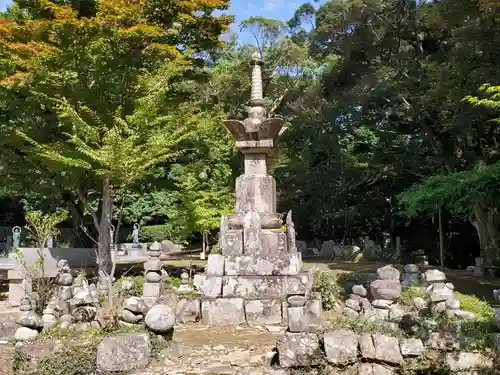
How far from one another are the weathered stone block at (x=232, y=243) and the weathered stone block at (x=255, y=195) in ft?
2.54

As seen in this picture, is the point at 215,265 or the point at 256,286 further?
the point at 215,265

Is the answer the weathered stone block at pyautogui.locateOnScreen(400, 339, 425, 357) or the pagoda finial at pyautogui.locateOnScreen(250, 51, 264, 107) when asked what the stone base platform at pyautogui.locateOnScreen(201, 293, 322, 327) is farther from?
the pagoda finial at pyautogui.locateOnScreen(250, 51, 264, 107)

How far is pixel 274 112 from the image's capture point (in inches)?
1175

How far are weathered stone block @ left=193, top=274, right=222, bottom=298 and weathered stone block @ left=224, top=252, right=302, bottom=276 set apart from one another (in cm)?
34

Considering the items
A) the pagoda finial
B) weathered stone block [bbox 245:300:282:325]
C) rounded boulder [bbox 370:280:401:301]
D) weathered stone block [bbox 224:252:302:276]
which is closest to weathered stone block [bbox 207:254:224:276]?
weathered stone block [bbox 224:252:302:276]

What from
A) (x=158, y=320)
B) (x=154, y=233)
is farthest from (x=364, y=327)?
(x=154, y=233)

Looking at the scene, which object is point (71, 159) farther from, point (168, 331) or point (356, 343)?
point (356, 343)

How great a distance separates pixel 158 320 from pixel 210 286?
3.14 m

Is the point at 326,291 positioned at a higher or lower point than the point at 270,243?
lower

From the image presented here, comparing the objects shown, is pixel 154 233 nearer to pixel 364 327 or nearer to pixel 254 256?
pixel 254 256

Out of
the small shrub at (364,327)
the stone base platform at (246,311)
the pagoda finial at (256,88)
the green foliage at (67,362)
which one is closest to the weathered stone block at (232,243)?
the stone base platform at (246,311)

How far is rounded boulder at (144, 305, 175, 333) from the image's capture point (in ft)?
20.8

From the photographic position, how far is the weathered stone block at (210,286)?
937 centimetres

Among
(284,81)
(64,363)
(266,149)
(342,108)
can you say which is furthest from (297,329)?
(284,81)
